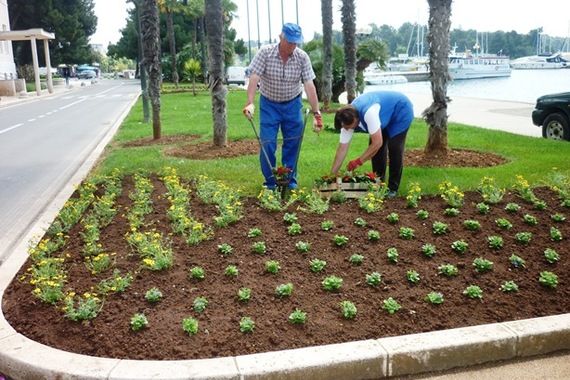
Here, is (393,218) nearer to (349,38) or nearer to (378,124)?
(378,124)

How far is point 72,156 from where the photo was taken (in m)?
12.1

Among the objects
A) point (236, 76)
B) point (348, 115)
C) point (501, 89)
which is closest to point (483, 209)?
point (348, 115)

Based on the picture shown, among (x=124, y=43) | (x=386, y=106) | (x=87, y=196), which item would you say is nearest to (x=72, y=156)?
(x=87, y=196)

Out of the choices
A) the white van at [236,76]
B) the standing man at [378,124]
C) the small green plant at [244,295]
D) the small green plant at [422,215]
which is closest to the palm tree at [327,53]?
the standing man at [378,124]

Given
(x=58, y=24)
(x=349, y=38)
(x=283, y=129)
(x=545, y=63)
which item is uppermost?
(x=58, y=24)

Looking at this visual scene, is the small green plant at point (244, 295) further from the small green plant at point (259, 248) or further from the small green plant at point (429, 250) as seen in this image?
the small green plant at point (429, 250)

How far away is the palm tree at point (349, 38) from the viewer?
17.4m

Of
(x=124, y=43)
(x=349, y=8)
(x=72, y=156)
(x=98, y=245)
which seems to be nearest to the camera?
(x=98, y=245)

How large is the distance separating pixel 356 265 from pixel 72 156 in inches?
360

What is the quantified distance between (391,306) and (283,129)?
3.29 metres

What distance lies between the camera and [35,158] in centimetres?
1199

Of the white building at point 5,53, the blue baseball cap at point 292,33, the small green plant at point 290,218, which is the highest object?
the white building at point 5,53

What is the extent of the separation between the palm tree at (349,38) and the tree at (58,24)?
47.0 meters

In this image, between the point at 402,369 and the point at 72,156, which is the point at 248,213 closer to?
the point at 402,369
